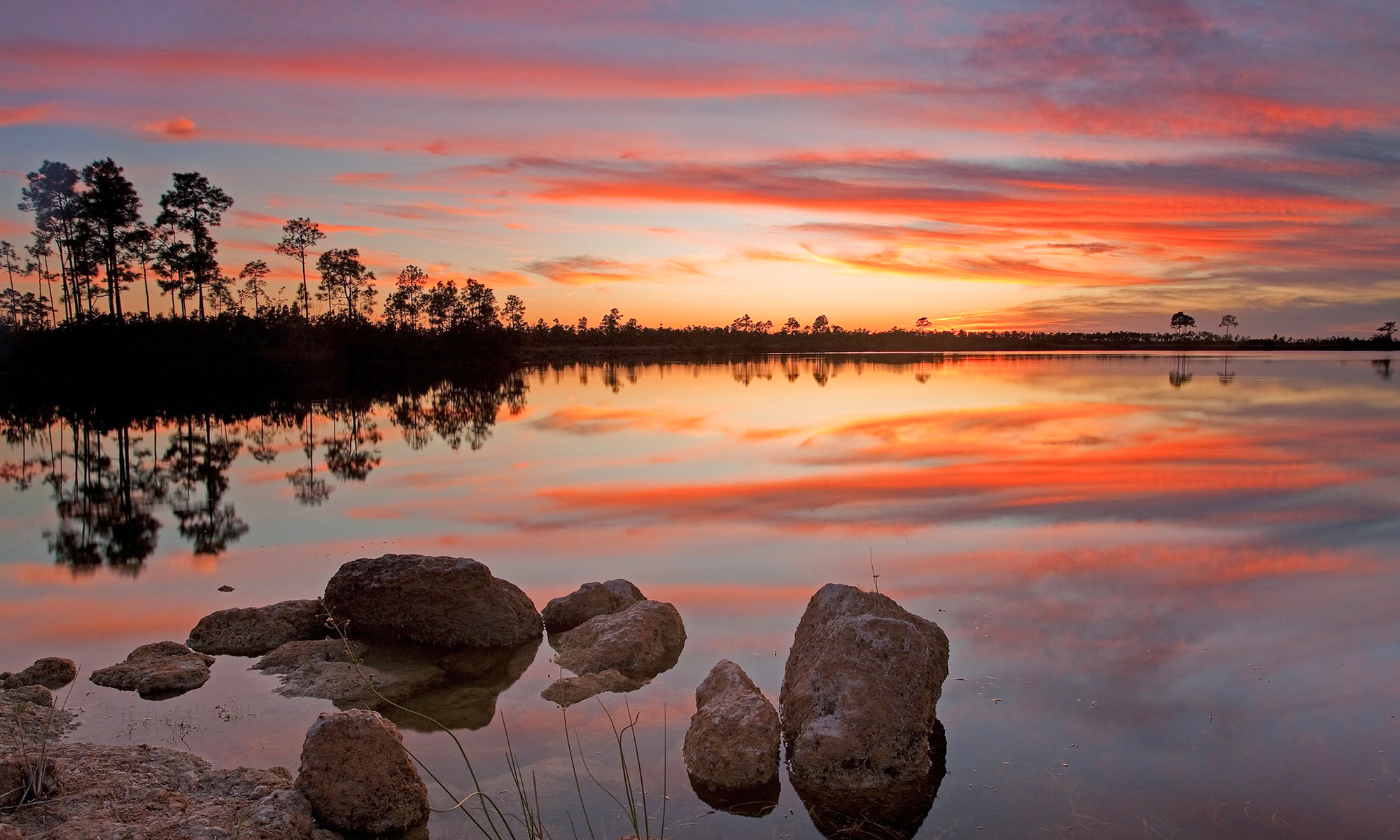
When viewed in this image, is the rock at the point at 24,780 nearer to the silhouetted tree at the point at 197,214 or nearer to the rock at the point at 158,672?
the rock at the point at 158,672

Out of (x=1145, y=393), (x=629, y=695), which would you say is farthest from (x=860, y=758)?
(x=1145, y=393)

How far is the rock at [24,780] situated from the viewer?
424 centimetres

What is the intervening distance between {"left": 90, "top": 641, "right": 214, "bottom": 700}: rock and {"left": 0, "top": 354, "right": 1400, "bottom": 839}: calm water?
154 mm

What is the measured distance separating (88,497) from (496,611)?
478 inches

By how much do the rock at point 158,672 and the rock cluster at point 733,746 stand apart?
401 cm

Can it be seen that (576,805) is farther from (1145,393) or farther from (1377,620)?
(1145,393)

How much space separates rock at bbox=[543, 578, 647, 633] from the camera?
26.3 feet

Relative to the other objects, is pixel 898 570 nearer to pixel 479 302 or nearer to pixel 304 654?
pixel 304 654

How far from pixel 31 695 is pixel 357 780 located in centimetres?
319

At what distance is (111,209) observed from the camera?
4800 cm

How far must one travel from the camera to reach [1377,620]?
7.59 meters

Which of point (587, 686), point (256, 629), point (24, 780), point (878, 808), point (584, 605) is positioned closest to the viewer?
point (24, 780)

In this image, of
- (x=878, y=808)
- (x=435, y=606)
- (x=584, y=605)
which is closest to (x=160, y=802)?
(x=435, y=606)

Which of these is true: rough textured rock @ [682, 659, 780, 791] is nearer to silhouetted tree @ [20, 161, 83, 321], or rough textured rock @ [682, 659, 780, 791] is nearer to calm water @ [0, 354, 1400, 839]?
calm water @ [0, 354, 1400, 839]
